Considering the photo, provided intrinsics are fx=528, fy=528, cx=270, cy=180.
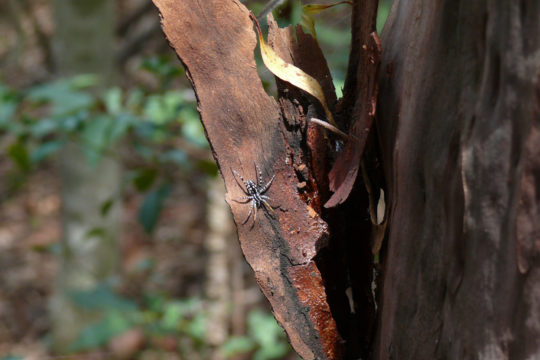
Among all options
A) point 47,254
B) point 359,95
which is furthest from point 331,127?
point 47,254

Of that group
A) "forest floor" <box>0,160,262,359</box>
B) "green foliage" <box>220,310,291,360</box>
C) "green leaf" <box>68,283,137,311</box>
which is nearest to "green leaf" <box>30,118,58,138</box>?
"green leaf" <box>68,283,137,311</box>

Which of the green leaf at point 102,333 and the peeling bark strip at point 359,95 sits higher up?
the peeling bark strip at point 359,95

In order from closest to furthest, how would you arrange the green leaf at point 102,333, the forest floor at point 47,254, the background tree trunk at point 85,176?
the green leaf at point 102,333 < the background tree trunk at point 85,176 < the forest floor at point 47,254

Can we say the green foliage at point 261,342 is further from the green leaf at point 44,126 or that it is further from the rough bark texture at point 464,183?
the rough bark texture at point 464,183

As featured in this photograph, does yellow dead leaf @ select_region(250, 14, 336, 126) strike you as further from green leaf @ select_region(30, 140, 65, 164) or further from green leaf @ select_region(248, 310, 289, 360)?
green leaf @ select_region(248, 310, 289, 360)

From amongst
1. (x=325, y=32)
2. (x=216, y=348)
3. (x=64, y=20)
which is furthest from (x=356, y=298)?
(x=64, y=20)

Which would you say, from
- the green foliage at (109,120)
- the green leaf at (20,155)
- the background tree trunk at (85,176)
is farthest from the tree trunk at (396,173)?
the background tree trunk at (85,176)

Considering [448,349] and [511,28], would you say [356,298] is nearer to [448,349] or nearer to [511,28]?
[448,349]

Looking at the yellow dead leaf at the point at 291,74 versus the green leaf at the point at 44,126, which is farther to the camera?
the green leaf at the point at 44,126
